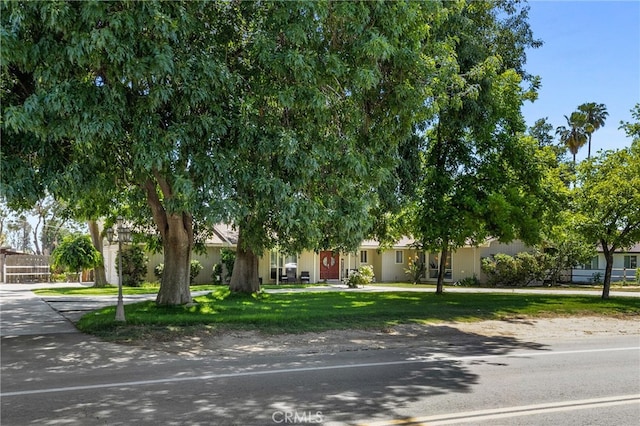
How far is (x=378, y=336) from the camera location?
13.5 meters

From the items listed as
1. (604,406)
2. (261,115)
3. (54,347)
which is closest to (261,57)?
(261,115)

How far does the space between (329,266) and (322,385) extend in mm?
28436

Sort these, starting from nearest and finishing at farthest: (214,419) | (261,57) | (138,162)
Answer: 1. (214,419)
2. (138,162)
3. (261,57)

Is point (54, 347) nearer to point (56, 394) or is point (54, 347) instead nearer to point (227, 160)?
point (56, 394)

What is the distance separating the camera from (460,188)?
2088 cm

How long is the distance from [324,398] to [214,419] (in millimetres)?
1584

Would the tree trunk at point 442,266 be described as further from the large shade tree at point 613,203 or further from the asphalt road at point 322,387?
the asphalt road at point 322,387

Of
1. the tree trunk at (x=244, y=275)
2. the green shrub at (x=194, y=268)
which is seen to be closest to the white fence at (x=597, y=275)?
the green shrub at (x=194, y=268)

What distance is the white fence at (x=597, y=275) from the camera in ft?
129

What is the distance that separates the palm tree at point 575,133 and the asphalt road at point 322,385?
48.5 m

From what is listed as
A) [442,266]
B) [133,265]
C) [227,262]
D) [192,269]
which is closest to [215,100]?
[442,266]

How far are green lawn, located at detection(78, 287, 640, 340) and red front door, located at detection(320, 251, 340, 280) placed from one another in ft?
44.6

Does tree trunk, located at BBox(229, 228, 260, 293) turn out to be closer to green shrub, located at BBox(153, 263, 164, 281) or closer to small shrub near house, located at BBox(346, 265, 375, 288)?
small shrub near house, located at BBox(346, 265, 375, 288)

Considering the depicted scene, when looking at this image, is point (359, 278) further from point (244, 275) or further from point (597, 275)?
point (597, 275)
